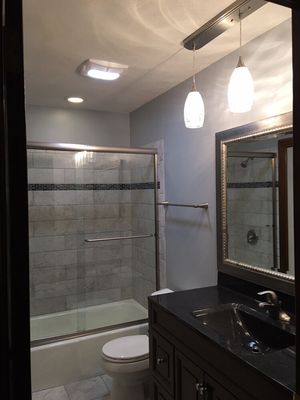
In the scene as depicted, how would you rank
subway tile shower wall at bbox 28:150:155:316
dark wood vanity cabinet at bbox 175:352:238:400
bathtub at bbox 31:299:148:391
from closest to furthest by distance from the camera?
dark wood vanity cabinet at bbox 175:352:238:400 < bathtub at bbox 31:299:148:391 < subway tile shower wall at bbox 28:150:155:316

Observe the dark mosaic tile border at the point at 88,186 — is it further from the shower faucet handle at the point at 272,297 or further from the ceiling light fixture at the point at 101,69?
the shower faucet handle at the point at 272,297

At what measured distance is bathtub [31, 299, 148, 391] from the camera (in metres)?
2.49

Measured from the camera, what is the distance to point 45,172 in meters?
3.21

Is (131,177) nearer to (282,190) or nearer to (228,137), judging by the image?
(228,137)

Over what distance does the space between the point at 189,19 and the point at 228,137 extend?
0.76m

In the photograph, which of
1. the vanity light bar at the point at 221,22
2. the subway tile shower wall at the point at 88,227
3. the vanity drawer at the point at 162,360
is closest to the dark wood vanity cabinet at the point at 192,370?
the vanity drawer at the point at 162,360

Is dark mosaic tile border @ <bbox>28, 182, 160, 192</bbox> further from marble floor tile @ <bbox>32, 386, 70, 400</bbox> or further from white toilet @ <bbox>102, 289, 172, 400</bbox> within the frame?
marble floor tile @ <bbox>32, 386, 70, 400</bbox>

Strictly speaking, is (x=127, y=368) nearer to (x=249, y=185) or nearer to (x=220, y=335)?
(x=220, y=335)

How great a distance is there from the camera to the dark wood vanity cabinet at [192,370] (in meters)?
1.18

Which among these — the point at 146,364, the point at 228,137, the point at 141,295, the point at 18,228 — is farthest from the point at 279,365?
the point at 141,295

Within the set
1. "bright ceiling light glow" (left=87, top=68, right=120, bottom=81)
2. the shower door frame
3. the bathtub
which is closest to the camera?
"bright ceiling light glow" (left=87, top=68, right=120, bottom=81)

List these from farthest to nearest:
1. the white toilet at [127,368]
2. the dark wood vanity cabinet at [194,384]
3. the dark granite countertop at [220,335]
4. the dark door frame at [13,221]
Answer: the white toilet at [127,368] < the dark wood vanity cabinet at [194,384] < the dark granite countertop at [220,335] < the dark door frame at [13,221]

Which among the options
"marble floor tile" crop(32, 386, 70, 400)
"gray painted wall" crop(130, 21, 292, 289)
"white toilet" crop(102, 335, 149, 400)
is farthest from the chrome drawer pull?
"marble floor tile" crop(32, 386, 70, 400)

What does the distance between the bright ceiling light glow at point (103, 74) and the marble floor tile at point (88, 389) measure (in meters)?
2.40
